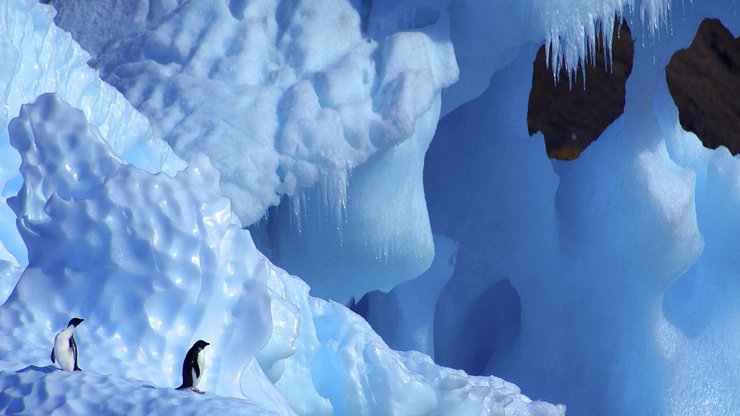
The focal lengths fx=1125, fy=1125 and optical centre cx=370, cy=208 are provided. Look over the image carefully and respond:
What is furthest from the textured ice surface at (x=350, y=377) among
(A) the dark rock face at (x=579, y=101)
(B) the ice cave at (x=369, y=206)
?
(A) the dark rock face at (x=579, y=101)

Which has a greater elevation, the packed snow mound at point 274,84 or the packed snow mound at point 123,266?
the packed snow mound at point 123,266

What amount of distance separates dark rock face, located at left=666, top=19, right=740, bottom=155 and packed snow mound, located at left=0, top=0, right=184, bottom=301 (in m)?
3.87

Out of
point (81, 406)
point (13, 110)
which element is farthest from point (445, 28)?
point (81, 406)

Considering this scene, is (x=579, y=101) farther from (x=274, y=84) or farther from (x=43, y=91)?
(x=43, y=91)

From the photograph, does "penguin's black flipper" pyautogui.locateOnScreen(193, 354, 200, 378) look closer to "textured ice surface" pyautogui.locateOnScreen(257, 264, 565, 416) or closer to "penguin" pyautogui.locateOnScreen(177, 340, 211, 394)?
"penguin" pyautogui.locateOnScreen(177, 340, 211, 394)

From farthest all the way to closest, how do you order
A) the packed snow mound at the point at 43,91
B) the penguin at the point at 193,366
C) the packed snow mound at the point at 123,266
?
the packed snow mound at the point at 43,91, the packed snow mound at the point at 123,266, the penguin at the point at 193,366

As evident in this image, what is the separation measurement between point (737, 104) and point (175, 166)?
4.43 m

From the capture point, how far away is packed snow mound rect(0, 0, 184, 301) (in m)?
3.80

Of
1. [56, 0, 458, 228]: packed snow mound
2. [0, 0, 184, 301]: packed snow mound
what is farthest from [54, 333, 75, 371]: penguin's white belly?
[56, 0, 458, 228]: packed snow mound

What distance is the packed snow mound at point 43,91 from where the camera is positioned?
3.80 meters

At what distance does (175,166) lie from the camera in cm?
477

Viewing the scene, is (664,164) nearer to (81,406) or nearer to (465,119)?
(465,119)

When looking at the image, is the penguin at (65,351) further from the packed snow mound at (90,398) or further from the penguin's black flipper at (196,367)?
the penguin's black flipper at (196,367)

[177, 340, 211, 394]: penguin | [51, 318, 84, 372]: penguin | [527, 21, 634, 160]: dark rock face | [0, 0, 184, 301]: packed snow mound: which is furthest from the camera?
[527, 21, 634, 160]: dark rock face
